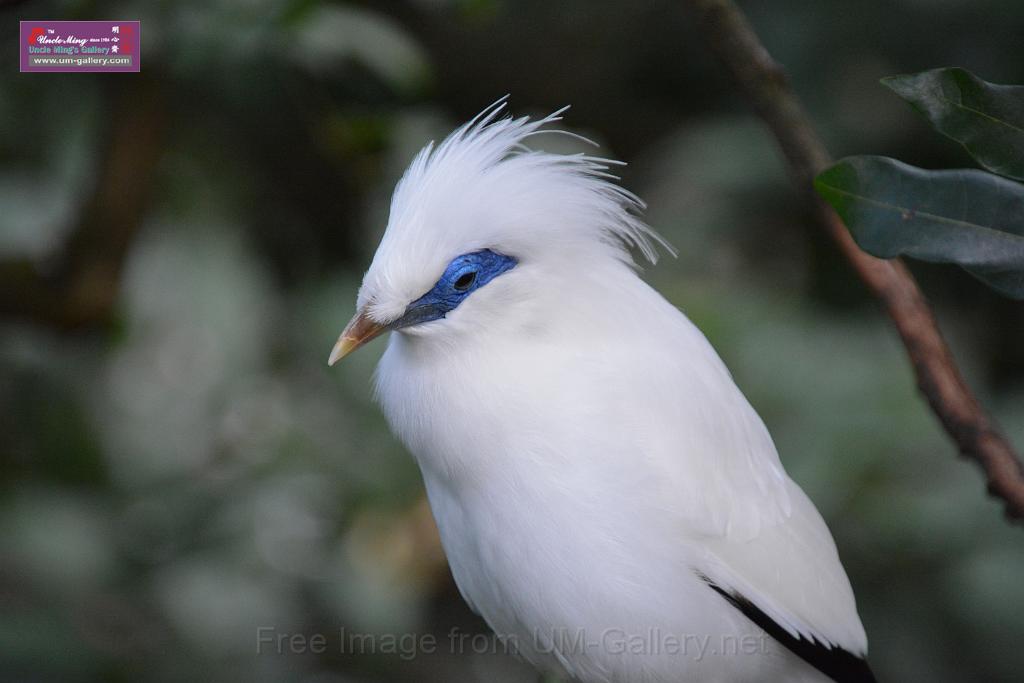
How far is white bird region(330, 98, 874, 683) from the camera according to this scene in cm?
200

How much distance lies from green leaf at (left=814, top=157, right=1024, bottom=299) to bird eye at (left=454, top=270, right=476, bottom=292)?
0.73m

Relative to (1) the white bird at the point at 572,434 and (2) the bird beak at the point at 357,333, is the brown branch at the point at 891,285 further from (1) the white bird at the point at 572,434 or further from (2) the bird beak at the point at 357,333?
(2) the bird beak at the point at 357,333

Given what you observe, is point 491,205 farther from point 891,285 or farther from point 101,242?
point 101,242

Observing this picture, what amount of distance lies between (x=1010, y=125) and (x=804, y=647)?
1131mm

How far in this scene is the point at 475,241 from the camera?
6.64ft

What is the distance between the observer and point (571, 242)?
85.0 inches

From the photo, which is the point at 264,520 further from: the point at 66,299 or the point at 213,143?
the point at 213,143

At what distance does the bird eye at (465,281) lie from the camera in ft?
6.63

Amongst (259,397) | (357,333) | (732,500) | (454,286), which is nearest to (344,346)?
(357,333)

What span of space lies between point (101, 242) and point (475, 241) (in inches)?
59.7

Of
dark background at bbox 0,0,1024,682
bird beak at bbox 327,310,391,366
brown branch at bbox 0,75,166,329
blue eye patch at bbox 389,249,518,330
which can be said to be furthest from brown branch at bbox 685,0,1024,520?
brown branch at bbox 0,75,166,329

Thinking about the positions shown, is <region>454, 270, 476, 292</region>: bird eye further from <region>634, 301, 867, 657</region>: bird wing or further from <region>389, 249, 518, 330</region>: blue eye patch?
<region>634, 301, 867, 657</region>: bird wing

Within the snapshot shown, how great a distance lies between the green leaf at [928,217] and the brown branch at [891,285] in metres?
0.40

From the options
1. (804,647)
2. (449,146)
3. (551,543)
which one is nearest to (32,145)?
(449,146)
